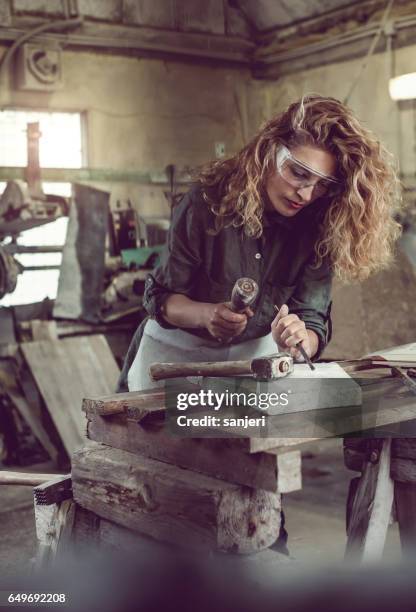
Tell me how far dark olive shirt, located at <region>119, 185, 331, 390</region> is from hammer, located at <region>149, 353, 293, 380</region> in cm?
73

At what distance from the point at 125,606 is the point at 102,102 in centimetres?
523

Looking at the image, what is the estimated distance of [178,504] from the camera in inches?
62.4

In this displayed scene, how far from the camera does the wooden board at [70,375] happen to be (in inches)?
200

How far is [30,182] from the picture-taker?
17.4 ft

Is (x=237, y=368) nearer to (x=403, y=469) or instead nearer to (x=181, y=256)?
(x=403, y=469)

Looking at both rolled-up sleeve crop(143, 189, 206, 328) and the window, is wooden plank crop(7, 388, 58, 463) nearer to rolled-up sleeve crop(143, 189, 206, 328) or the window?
the window

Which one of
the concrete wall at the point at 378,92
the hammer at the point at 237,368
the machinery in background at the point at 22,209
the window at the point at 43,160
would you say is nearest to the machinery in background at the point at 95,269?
the machinery in background at the point at 22,209

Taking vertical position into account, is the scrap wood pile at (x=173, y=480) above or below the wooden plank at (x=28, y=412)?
above

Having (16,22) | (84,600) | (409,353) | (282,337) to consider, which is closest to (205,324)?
(282,337)

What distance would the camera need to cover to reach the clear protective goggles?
2.26 m

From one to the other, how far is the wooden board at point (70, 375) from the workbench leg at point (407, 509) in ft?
10.2

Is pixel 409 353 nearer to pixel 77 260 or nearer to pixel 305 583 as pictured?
pixel 305 583

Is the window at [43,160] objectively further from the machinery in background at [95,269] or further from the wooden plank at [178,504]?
the wooden plank at [178,504]

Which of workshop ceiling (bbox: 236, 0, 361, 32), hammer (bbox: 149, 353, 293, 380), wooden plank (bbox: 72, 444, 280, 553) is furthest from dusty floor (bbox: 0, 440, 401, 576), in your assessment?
workshop ceiling (bbox: 236, 0, 361, 32)
